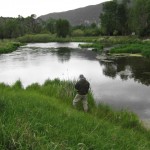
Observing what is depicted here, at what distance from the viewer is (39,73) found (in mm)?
31125

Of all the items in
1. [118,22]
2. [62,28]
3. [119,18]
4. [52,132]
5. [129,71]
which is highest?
[119,18]

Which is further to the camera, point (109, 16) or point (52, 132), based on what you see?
point (109, 16)

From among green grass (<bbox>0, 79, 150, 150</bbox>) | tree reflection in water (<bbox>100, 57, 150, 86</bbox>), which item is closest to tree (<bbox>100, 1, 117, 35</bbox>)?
tree reflection in water (<bbox>100, 57, 150, 86</bbox>)

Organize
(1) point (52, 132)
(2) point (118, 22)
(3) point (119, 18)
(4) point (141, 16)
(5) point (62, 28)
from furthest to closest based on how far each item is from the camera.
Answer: (5) point (62, 28) → (2) point (118, 22) → (3) point (119, 18) → (4) point (141, 16) → (1) point (52, 132)

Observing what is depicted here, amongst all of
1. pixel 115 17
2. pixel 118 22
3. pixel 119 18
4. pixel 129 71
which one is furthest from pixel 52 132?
pixel 118 22

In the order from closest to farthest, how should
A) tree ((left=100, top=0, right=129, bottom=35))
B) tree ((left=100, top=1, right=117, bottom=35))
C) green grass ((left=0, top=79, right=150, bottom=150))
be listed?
green grass ((left=0, top=79, right=150, bottom=150)), tree ((left=100, top=0, right=129, bottom=35)), tree ((left=100, top=1, right=117, bottom=35))

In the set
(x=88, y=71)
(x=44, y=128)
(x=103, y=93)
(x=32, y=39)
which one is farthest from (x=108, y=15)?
(x=44, y=128)

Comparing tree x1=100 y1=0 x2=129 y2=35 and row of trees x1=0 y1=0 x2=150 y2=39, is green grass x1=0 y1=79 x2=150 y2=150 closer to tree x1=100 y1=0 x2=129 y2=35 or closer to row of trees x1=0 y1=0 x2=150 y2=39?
row of trees x1=0 y1=0 x2=150 y2=39

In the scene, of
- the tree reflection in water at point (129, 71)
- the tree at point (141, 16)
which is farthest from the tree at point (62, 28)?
the tree reflection in water at point (129, 71)

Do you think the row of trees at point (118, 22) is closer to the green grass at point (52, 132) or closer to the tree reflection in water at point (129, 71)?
the tree reflection in water at point (129, 71)

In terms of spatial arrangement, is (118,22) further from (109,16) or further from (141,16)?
(141,16)

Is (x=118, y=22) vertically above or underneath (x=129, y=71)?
above

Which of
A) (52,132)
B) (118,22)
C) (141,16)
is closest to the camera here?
(52,132)

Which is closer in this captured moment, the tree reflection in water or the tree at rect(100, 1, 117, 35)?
A: the tree reflection in water
